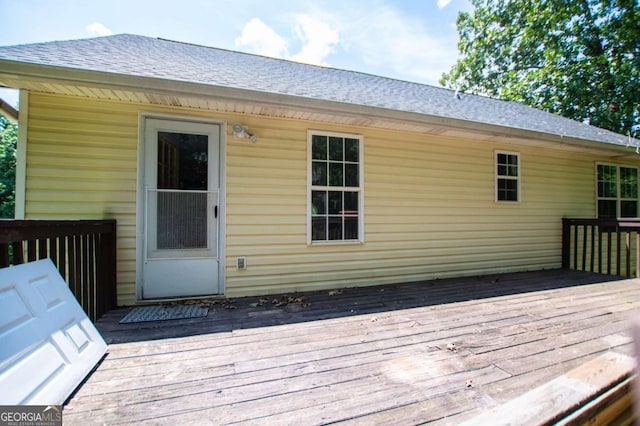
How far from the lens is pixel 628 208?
6.62 meters

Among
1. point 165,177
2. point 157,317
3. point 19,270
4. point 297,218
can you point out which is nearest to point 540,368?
point 297,218

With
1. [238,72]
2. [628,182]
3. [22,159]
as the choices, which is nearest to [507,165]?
[628,182]

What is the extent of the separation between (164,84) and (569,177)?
24.8 feet

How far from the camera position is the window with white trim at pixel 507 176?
5344 millimetres

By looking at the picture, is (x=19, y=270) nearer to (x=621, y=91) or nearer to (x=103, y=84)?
(x=103, y=84)

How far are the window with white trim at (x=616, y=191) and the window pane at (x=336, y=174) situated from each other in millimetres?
6192

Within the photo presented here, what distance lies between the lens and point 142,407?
164 cm

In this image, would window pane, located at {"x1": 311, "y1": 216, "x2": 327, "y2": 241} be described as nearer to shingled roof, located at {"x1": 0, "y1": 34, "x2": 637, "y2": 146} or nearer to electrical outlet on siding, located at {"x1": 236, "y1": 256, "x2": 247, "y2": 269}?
electrical outlet on siding, located at {"x1": 236, "y1": 256, "x2": 247, "y2": 269}

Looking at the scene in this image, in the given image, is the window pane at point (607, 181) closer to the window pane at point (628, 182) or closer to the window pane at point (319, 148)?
the window pane at point (628, 182)

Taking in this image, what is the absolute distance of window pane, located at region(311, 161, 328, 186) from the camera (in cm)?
411

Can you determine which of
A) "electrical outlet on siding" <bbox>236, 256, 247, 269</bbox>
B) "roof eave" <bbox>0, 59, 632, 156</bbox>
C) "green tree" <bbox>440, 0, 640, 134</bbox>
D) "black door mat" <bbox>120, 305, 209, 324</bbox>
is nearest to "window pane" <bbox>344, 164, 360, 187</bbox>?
"roof eave" <bbox>0, 59, 632, 156</bbox>

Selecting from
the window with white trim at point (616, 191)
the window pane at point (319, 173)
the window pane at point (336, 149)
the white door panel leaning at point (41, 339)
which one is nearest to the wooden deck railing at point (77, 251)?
the white door panel leaning at point (41, 339)

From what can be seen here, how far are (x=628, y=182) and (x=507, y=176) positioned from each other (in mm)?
3807

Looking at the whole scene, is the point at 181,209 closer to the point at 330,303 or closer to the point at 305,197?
the point at 305,197
